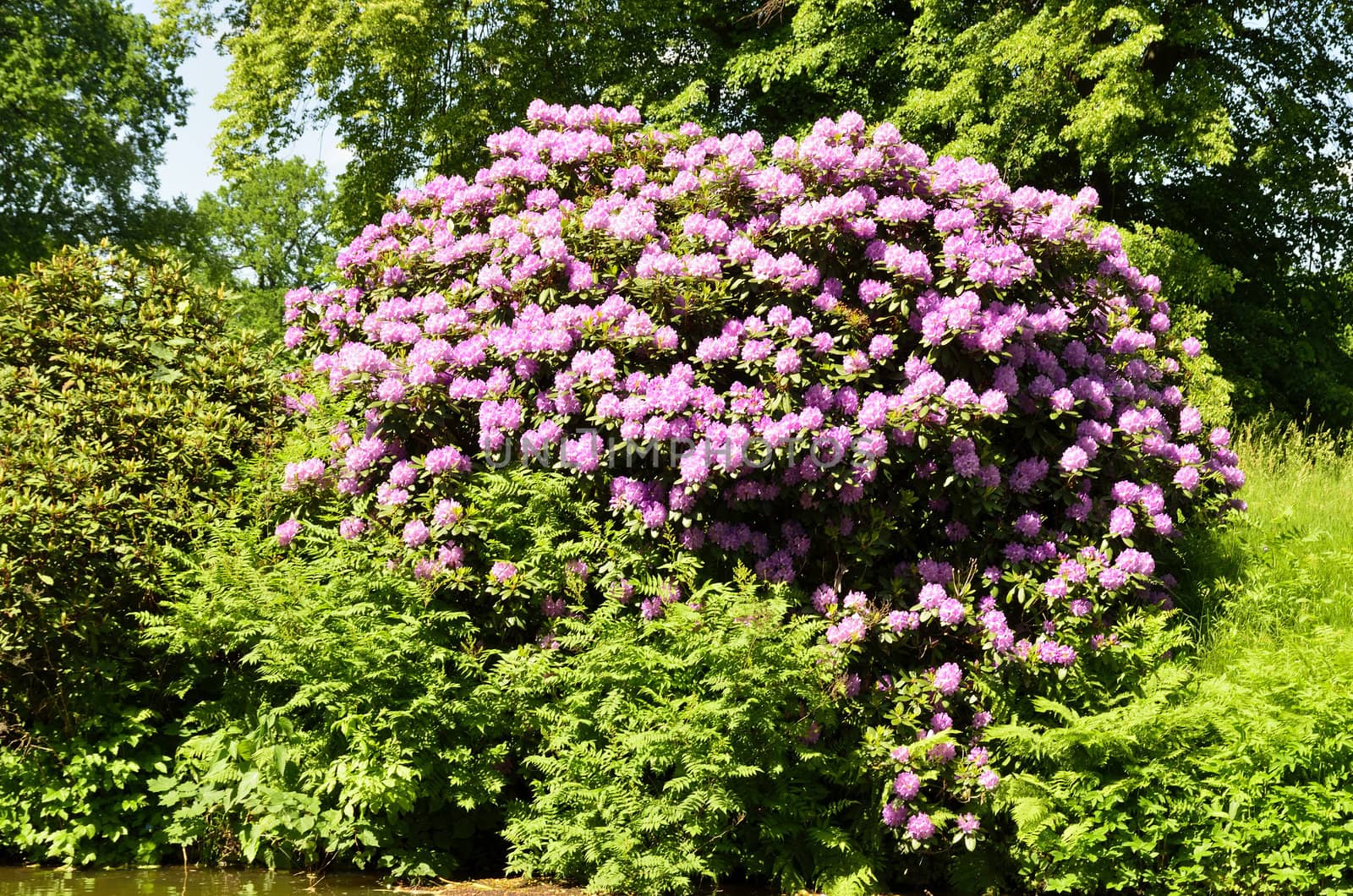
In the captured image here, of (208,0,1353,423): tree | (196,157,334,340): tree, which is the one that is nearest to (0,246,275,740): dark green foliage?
(208,0,1353,423): tree

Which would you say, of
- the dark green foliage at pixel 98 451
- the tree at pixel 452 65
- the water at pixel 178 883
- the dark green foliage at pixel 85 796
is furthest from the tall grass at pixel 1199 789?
the tree at pixel 452 65

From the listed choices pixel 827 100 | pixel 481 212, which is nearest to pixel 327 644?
pixel 481 212

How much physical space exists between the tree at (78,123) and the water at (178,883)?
2580cm

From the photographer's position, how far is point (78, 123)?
29469 mm

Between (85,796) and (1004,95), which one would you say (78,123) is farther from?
(85,796)

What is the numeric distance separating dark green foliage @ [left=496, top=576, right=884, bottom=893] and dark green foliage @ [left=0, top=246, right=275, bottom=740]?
83.6 inches

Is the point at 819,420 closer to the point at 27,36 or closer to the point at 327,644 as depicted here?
the point at 327,644

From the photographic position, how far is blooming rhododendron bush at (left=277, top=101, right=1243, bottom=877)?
5.02 metres

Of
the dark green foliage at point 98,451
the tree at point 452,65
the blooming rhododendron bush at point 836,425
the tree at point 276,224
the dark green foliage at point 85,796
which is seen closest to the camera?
the blooming rhododendron bush at point 836,425

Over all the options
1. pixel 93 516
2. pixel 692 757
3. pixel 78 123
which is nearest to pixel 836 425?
pixel 692 757

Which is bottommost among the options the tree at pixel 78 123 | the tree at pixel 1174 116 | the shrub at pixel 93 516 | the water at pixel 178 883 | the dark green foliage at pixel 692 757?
the water at pixel 178 883

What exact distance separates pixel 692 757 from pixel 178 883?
7.46 ft

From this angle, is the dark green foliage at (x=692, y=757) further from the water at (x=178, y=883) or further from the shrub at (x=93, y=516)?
the shrub at (x=93, y=516)

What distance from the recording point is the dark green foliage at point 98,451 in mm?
5367
